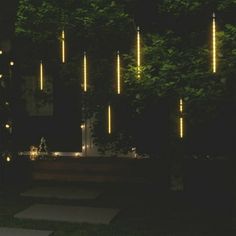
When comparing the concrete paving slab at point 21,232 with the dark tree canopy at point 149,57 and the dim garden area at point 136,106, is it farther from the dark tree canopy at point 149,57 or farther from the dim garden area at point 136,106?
the dark tree canopy at point 149,57

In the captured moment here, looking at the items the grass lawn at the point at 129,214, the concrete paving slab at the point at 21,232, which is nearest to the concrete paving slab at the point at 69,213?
the grass lawn at the point at 129,214

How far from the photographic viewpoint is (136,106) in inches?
347

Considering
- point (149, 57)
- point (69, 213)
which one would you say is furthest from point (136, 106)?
point (69, 213)

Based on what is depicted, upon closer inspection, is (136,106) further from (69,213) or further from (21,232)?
(21,232)

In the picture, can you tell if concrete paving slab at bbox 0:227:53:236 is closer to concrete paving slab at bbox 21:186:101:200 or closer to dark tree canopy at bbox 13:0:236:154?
dark tree canopy at bbox 13:0:236:154

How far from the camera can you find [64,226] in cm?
891

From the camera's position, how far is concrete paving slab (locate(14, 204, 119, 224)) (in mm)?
9367

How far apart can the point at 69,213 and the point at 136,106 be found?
8.36ft

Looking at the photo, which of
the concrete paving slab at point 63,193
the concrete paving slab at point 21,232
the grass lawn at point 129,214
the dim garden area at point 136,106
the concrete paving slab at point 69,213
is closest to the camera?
the dim garden area at point 136,106

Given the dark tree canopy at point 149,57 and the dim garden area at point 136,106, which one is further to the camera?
the dim garden area at point 136,106

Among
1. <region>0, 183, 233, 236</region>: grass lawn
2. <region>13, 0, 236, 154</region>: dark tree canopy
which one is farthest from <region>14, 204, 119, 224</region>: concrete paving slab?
<region>13, 0, 236, 154</region>: dark tree canopy

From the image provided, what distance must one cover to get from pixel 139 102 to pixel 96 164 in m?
5.06

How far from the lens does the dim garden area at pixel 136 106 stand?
24.6ft

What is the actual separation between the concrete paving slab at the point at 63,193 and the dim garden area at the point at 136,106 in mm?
23
